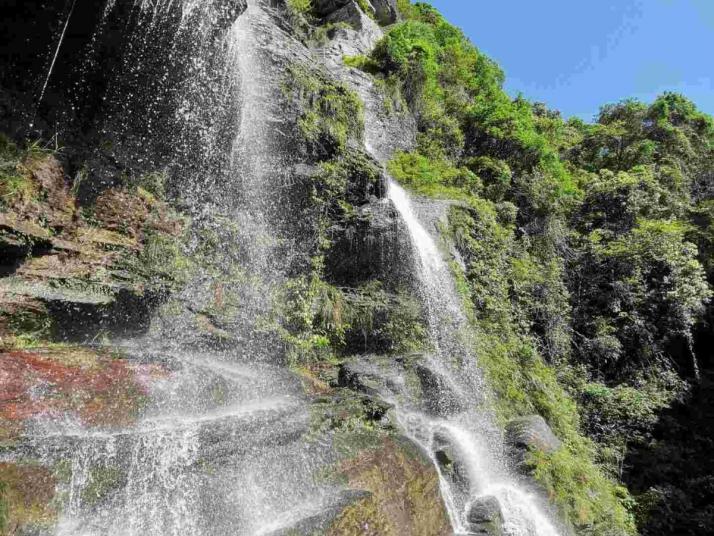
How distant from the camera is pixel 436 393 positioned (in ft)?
29.8

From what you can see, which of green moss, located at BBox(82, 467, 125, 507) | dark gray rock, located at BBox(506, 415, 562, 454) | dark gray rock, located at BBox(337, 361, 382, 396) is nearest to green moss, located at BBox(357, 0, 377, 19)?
dark gray rock, located at BBox(337, 361, 382, 396)

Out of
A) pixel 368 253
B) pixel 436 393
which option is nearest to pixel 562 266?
pixel 368 253

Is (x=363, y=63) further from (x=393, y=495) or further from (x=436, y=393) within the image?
(x=393, y=495)

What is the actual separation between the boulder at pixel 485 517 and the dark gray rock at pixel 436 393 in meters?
2.06

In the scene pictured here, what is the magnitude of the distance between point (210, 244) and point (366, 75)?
35.9 feet

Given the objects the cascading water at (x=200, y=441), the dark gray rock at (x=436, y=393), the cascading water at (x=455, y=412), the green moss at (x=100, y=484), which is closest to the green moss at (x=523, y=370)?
the cascading water at (x=455, y=412)

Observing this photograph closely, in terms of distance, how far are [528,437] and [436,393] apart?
6.35 feet

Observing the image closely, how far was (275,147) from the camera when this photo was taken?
10531 mm

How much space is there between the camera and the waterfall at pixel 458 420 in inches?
295

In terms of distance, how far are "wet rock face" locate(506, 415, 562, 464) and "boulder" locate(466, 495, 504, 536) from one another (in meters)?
1.95

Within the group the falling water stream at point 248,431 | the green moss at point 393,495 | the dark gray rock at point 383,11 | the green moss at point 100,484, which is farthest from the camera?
the dark gray rock at point 383,11

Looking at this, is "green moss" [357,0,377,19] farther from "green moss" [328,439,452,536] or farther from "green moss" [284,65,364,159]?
"green moss" [328,439,452,536]

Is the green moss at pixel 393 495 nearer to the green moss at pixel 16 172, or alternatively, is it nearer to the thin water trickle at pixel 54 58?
the green moss at pixel 16 172

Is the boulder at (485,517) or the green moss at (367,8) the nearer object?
the boulder at (485,517)
